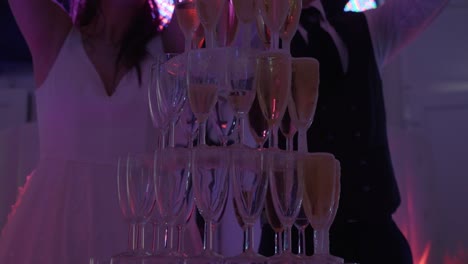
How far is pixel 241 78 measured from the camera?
1094mm

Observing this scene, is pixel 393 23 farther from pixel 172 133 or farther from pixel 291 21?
pixel 172 133

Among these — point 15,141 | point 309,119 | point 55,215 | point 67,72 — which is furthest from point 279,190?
point 15,141

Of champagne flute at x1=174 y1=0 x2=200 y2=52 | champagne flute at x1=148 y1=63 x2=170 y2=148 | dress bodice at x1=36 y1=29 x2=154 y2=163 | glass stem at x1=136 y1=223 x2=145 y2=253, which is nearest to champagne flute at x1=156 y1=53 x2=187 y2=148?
champagne flute at x1=148 y1=63 x2=170 y2=148

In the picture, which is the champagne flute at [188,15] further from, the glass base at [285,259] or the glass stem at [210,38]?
the glass base at [285,259]

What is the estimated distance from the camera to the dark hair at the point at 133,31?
1.74 metres

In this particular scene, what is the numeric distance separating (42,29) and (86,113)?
10.1 inches

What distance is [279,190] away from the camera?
41.3 inches

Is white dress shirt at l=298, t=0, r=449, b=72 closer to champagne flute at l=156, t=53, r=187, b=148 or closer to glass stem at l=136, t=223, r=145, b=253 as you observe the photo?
champagne flute at l=156, t=53, r=187, b=148

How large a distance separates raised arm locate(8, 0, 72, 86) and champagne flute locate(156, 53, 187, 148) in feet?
1.98

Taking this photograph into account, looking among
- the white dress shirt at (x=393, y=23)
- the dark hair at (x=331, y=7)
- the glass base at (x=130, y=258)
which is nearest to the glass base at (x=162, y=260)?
the glass base at (x=130, y=258)

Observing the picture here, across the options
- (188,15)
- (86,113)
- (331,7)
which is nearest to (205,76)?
(188,15)

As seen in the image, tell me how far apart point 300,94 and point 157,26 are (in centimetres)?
81

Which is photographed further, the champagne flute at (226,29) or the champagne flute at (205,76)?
the champagne flute at (226,29)

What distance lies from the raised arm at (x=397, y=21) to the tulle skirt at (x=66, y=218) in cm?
93
